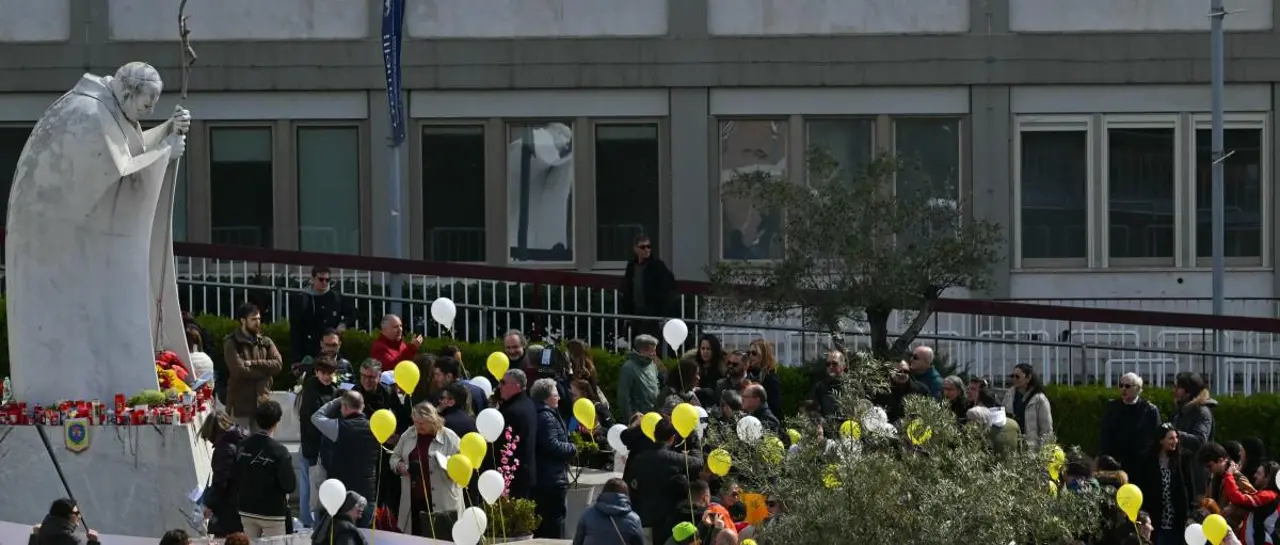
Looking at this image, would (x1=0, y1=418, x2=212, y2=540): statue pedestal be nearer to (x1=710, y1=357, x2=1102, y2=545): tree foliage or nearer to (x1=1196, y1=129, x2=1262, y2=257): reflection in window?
(x1=710, y1=357, x2=1102, y2=545): tree foliage

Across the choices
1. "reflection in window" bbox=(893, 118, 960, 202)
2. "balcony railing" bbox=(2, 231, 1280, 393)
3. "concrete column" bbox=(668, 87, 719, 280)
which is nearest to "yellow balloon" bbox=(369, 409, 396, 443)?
A: "balcony railing" bbox=(2, 231, 1280, 393)

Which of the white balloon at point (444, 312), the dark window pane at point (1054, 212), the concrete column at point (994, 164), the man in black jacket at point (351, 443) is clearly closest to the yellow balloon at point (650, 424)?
the man in black jacket at point (351, 443)

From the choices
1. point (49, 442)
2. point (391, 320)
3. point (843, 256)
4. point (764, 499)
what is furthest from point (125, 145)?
point (843, 256)

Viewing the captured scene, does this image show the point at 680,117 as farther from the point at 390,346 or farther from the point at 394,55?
the point at 390,346

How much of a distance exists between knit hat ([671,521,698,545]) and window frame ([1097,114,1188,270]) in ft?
63.8

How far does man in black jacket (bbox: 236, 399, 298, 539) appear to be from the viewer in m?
17.0

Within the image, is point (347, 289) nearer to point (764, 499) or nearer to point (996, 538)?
point (764, 499)

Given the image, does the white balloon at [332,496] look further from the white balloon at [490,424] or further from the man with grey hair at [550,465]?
the man with grey hair at [550,465]

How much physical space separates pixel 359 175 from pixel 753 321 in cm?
755

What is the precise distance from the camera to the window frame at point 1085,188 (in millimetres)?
34344

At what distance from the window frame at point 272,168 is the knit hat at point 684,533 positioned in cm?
1924

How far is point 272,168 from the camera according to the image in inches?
1363

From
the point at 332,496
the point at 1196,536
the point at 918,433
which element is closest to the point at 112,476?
the point at 332,496

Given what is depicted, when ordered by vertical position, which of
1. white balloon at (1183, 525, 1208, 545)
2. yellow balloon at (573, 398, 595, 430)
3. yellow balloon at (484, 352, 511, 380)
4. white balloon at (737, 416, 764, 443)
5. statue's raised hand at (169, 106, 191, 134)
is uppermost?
statue's raised hand at (169, 106, 191, 134)
